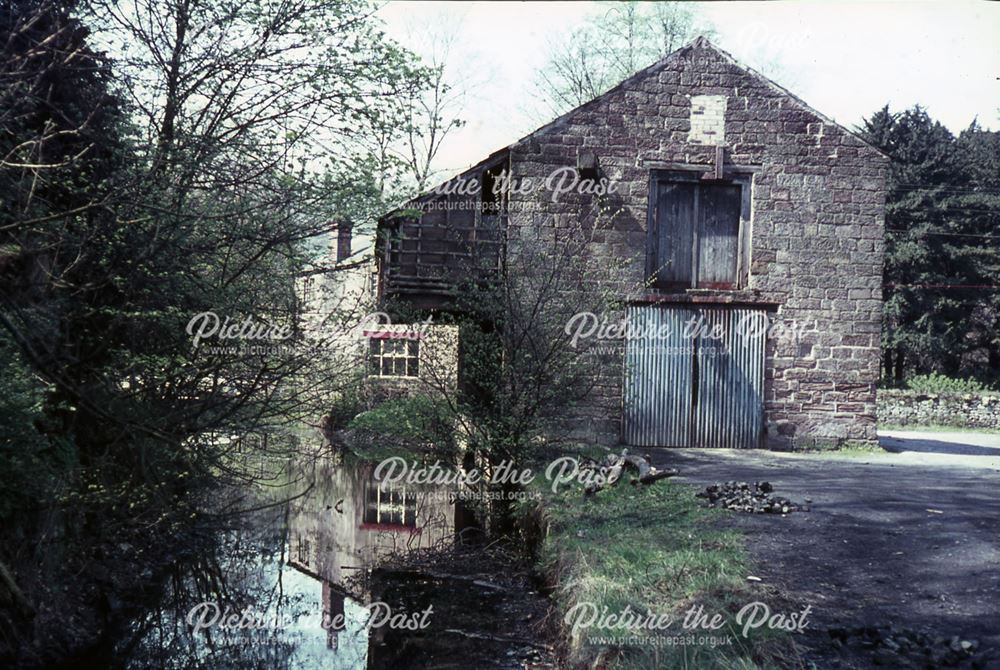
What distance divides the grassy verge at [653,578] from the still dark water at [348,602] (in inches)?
24.9

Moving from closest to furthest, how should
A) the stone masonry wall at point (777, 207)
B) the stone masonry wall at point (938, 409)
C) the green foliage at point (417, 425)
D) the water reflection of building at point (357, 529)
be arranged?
the water reflection of building at point (357, 529), the green foliage at point (417, 425), the stone masonry wall at point (777, 207), the stone masonry wall at point (938, 409)

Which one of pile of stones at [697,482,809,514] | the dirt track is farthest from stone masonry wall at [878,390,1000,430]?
pile of stones at [697,482,809,514]

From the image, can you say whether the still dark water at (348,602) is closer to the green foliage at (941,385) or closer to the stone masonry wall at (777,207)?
the stone masonry wall at (777,207)

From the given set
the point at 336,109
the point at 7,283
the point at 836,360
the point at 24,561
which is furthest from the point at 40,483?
the point at 836,360

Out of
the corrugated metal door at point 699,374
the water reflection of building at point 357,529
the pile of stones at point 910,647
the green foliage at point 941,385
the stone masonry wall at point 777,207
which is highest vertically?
the stone masonry wall at point 777,207

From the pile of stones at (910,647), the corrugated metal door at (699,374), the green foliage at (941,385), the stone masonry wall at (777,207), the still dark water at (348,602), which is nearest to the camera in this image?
the pile of stones at (910,647)

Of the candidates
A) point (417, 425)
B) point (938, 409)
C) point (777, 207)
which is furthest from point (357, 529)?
point (938, 409)

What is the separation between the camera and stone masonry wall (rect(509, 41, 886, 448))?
517 inches

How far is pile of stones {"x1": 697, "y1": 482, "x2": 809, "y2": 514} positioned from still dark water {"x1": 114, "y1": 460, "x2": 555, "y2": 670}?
6.57 ft

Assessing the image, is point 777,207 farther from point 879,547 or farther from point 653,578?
point 653,578

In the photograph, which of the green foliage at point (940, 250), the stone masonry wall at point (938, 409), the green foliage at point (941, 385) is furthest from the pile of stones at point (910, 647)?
the green foliage at point (940, 250)

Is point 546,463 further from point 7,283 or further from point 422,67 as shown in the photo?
point 7,283

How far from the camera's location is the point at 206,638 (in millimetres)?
7133

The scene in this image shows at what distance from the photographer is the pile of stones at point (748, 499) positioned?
787cm
